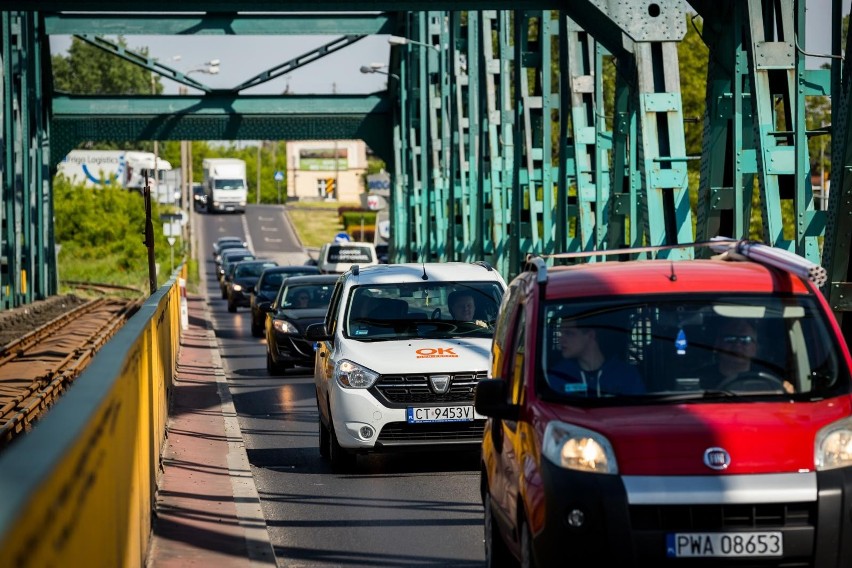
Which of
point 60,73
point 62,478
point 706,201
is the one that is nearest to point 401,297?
point 706,201

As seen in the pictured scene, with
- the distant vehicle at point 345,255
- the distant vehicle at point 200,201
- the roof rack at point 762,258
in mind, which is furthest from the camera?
the distant vehicle at point 200,201

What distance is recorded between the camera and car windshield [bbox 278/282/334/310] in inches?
1054

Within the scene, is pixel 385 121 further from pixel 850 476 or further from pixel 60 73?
pixel 60 73

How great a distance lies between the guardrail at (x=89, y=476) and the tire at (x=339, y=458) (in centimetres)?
289

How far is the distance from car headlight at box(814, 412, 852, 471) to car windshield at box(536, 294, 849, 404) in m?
0.38

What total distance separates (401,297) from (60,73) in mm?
136111

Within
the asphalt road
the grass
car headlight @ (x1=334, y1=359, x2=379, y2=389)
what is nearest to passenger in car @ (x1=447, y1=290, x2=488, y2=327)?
the asphalt road

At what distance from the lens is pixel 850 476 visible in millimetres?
6457

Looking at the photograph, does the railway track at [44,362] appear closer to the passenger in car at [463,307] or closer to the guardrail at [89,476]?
the passenger in car at [463,307]

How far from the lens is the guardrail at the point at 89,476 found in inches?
144

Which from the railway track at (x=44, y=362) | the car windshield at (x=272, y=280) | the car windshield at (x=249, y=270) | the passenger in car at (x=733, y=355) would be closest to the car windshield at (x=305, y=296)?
the railway track at (x=44, y=362)

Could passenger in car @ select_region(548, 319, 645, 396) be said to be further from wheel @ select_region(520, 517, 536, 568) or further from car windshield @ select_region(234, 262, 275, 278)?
car windshield @ select_region(234, 262, 275, 278)

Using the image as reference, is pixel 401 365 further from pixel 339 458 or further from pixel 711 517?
pixel 711 517

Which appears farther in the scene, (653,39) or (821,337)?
(653,39)
